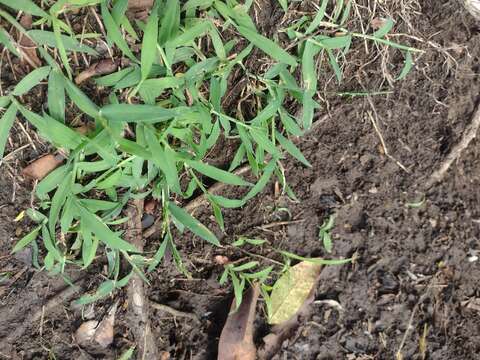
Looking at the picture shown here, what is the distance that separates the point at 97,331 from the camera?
6.40ft

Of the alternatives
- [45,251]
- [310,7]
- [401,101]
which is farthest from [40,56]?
[401,101]

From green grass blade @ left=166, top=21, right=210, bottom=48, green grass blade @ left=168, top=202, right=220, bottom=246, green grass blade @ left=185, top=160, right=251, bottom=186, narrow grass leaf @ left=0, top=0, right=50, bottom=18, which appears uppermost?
narrow grass leaf @ left=0, top=0, right=50, bottom=18

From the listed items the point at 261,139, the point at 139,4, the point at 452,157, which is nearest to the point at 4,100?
the point at 139,4

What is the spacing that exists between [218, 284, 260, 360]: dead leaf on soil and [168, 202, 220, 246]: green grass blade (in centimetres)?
29

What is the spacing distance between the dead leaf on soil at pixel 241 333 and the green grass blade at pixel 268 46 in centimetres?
81

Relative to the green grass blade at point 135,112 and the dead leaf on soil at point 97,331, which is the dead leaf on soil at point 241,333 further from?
the green grass blade at point 135,112

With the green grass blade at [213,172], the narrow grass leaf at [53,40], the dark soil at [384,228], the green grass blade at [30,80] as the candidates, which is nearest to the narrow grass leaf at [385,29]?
the dark soil at [384,228]

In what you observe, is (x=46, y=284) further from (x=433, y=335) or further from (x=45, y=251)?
(x=433, y=335)

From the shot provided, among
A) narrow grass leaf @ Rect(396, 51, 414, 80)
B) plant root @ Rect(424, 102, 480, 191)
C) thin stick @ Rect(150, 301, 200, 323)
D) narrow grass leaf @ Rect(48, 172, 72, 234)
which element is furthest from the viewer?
plant root @ Rect(424, 102, 480, 191)

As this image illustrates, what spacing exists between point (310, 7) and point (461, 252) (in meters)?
1.11

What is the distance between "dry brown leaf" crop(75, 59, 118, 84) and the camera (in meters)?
1.78

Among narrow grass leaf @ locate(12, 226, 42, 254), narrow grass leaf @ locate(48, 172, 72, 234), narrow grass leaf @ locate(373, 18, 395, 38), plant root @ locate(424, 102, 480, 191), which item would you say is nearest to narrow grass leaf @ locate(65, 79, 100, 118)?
narrow grass leaf @ locate(48, 172, 72, 234)

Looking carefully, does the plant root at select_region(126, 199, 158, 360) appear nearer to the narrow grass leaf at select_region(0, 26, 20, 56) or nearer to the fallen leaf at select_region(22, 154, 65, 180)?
the fallen leaf at select_region(22, 154, 65, 180)

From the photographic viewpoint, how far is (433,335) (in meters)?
2.18
